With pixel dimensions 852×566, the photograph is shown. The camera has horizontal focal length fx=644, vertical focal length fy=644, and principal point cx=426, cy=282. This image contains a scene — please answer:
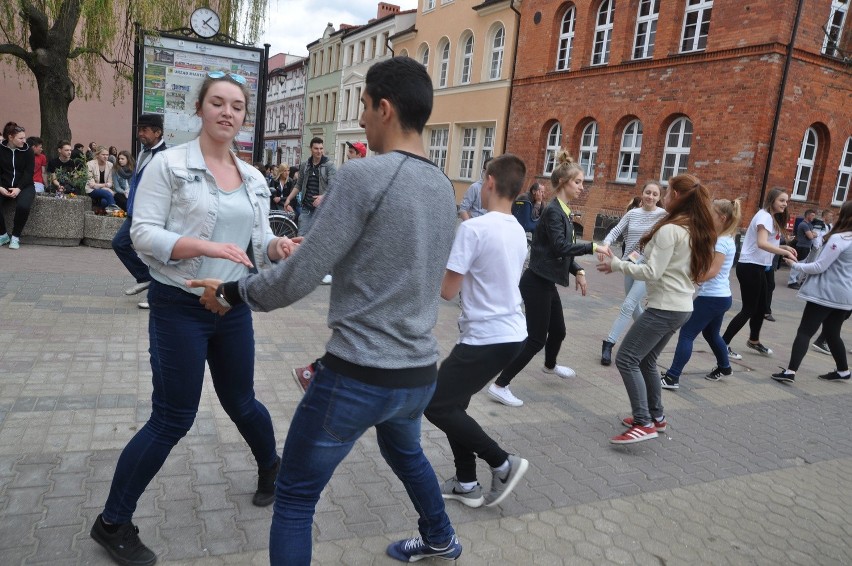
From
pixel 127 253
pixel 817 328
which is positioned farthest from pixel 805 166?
pixel 127 253

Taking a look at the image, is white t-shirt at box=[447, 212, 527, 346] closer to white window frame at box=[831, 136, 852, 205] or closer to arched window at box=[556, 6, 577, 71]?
white window frame at box=[831, 136, 852, 205]

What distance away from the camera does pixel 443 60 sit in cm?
3231

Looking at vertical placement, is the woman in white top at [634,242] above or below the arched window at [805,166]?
below

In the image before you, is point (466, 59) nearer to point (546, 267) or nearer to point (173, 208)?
point (546, 267)

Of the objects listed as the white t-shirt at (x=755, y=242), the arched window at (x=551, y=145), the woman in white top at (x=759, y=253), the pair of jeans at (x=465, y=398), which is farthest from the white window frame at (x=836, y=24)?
the pair of jeans at (x=465, y=398)

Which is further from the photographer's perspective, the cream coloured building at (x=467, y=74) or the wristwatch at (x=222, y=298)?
the cream coloured building at (x=467, y=74)

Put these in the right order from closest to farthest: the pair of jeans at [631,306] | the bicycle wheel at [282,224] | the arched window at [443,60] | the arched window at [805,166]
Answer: the pair of jeans at [631,306], the bicycle wheel at [282,224], the arched window at [805,166], the arched window at [443,60]

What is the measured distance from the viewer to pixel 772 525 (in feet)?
11.6

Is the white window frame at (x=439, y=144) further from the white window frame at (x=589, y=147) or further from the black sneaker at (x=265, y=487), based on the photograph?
the black sneaker at (x=265, y=487)

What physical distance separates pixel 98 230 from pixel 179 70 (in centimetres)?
306

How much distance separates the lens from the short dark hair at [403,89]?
2.01 m

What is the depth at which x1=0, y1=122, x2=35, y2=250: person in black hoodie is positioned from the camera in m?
9.17

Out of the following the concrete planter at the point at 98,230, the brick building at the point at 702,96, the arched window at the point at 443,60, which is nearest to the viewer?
the concrete planter at the point at 98,230

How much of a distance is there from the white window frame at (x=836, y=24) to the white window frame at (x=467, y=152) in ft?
47.0
